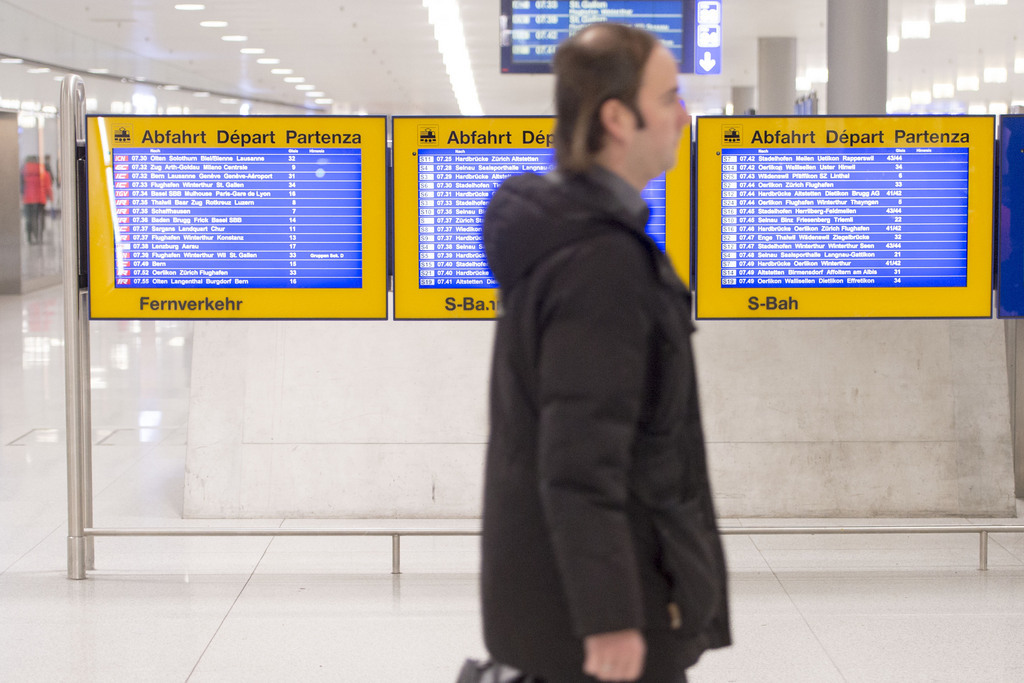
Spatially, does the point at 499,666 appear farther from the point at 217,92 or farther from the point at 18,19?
the point at 217,92

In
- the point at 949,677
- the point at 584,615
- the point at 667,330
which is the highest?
the point at 667,330

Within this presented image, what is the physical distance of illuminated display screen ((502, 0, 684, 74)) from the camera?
9625 mm

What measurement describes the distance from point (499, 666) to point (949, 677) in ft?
6.71

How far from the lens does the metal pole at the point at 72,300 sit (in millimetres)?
4020

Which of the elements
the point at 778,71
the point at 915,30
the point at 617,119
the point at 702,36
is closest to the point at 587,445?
the point at 617,119

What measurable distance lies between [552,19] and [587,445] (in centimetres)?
866

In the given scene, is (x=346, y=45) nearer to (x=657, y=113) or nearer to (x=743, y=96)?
(x=743, y=96)

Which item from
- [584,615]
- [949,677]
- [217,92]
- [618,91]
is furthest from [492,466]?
[217,92]

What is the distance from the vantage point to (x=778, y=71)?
17734 millimetres

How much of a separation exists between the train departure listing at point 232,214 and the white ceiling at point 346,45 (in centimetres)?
1126

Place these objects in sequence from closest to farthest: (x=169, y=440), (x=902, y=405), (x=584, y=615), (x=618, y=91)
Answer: (x=584, y=615), (x=618, y=91), (x=902, y=405), (x=169, y=440)

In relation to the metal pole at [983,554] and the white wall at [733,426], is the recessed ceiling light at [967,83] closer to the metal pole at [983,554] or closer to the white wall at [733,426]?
→ the white wall at [733,426]

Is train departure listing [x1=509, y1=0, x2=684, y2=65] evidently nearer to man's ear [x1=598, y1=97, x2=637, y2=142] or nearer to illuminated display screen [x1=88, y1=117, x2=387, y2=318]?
illuminated display screen [x1=88, y1=117, x2=387, y2=318]

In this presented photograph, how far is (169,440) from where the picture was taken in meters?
6.75
